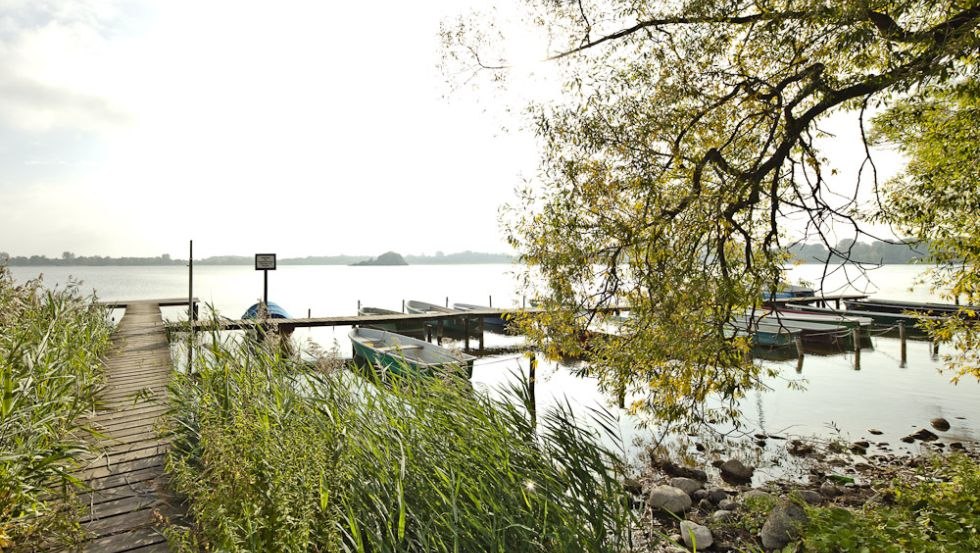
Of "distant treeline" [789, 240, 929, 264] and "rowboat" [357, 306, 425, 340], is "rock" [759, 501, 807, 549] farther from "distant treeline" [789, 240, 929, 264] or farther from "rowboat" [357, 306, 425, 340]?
"rowboat" [357, 306, 425, 340]

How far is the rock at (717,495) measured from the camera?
7285 millimetres

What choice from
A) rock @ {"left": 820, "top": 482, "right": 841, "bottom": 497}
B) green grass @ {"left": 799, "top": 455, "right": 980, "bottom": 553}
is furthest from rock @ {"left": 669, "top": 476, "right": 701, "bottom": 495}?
green grass @ {"left": 799, "top": 455, "right": 980, "bottom": 553}

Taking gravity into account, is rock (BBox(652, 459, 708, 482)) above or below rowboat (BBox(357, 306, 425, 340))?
below

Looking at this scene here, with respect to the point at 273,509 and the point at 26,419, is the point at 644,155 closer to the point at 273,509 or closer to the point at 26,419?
the point at 273,509

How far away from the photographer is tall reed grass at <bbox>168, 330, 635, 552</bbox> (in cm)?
279

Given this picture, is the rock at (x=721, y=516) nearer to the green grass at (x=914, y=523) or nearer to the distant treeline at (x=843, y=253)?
the green grass at (x=914, y=523)

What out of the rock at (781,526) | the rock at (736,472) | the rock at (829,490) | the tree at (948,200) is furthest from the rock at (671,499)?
the tree at (948,200)

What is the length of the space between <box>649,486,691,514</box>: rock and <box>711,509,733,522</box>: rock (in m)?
0.37

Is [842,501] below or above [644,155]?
below

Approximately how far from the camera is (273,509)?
2.92m

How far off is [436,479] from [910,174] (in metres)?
8.65

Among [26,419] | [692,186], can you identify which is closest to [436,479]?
[26,419]

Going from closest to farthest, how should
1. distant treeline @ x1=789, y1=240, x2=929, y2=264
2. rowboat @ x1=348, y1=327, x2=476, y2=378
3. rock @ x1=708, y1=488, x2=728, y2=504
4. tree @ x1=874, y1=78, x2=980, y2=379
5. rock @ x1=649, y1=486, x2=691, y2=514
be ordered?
distant treeline @ x1=789, y1=240, x2=929, y2=264 < tree @ x1=874, y1=78, x2=980, y2=379 < rock @ x1=649, y1=486, x2=691, y2=514 < rock @ x1=708, y1=488, x2=728, y2=504 < rowboat @ x1=348, y1=327, x2=476, y2=378

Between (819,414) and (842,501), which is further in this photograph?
(819,414)
